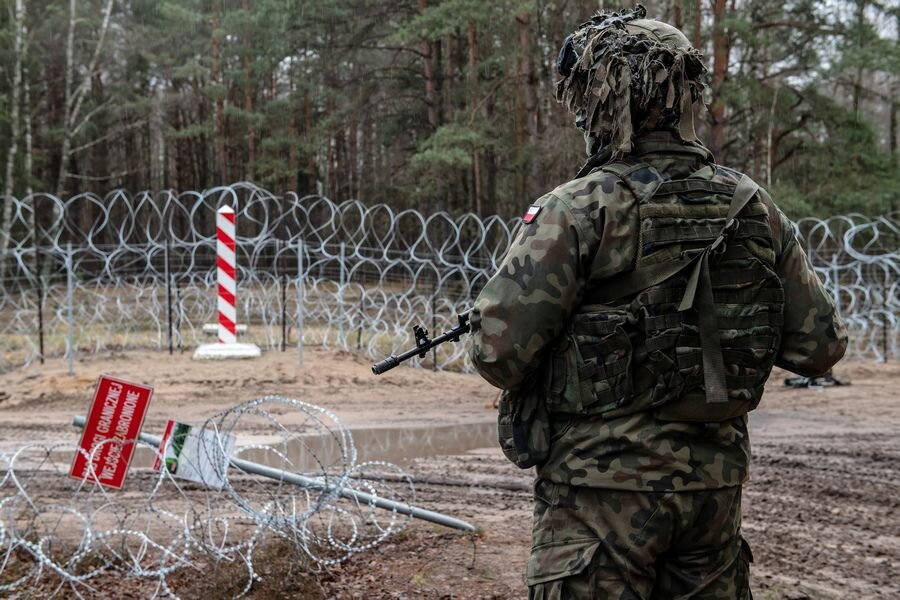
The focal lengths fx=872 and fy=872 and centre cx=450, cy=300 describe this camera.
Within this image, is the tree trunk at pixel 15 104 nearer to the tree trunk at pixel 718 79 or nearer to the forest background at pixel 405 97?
the forest background at pixel 405 97

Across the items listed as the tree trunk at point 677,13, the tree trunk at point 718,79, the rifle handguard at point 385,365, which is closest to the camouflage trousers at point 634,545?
the rifle handguard at point 385,365

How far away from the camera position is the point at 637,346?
188 cm

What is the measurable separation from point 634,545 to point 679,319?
0.49 meters

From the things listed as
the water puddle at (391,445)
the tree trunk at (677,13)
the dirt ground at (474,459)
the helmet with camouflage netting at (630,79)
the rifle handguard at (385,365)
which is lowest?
the water puddle at (391,445)

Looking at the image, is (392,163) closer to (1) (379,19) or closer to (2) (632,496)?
(1) (379,19)

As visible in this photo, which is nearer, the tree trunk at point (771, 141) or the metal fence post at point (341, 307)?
the metal fence post at point (341, 307)

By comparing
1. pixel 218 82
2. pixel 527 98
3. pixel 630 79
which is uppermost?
pixel 218 82

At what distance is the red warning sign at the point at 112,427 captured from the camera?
11.6 ft

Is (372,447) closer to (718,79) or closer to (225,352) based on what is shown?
(225,352)

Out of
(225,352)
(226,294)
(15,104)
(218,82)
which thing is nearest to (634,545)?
(226,294)

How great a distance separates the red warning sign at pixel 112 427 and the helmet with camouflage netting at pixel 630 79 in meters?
2.34

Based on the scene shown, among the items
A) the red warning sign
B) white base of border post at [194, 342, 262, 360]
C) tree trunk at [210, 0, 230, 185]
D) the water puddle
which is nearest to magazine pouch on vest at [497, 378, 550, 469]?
the red warning sign

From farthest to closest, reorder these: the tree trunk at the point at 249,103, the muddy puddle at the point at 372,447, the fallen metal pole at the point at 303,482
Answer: the tree trunk at the point at 249,103 < the muddy puddle at the point at 372,447 < the fallen metal pole at the point at 303,482

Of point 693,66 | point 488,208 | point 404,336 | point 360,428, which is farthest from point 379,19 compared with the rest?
point 693,66
